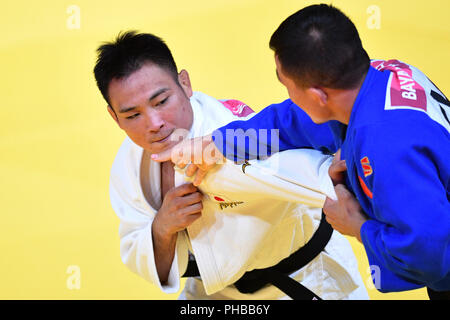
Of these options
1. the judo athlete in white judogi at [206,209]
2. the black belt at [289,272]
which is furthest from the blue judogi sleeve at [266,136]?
the black belt at [289,272]

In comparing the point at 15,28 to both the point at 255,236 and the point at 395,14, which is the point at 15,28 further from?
the point at 255,236

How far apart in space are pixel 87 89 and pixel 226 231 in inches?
106

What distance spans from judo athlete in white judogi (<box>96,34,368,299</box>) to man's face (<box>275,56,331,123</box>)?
32cm

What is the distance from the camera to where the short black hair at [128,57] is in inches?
93.2

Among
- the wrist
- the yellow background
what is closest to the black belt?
the wrist

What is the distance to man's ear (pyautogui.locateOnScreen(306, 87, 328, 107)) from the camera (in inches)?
69.7

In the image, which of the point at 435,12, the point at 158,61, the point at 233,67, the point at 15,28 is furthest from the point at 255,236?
the point at 15,28

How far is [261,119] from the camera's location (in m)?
2.24

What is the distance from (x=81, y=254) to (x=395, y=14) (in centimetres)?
280

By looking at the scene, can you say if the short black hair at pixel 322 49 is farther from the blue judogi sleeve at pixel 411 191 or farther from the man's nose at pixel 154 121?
the man's nose at pixel 154 121

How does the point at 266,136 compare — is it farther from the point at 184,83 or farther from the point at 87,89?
the point at 87,89

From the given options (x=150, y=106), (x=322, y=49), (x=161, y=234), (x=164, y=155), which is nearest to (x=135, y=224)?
(x=161, y=234)

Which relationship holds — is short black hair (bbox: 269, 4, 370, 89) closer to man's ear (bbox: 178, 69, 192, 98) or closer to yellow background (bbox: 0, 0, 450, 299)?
man's ear (bbox: 178, 69, 192, 98)

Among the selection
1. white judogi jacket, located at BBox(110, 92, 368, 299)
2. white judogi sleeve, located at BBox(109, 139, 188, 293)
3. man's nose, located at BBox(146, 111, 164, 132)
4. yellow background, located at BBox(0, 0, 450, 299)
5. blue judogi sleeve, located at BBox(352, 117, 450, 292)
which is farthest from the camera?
yellow background, located at BBox(0, 0, 450, 299)
